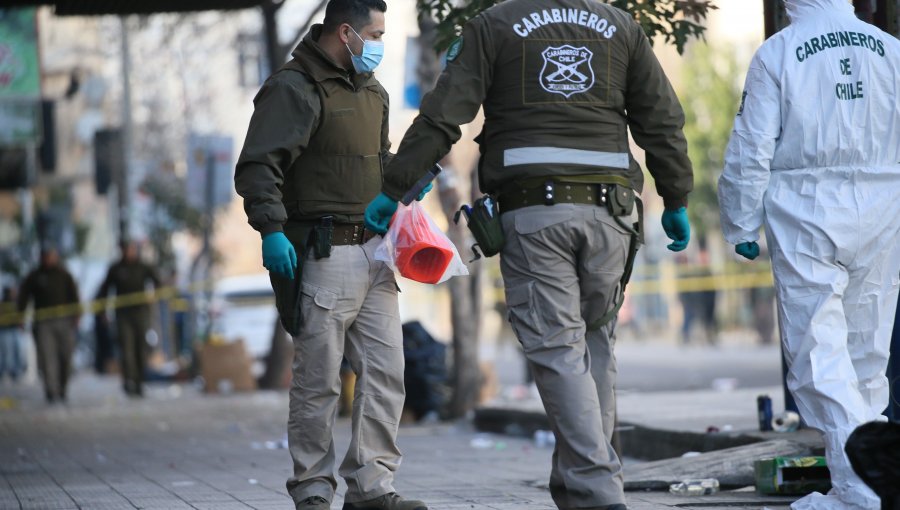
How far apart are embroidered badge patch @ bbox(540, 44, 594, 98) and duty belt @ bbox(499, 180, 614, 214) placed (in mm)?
317

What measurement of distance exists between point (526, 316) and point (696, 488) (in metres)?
2.22

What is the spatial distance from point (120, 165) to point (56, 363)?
1815cm

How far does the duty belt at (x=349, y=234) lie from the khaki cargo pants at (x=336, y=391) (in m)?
0.02

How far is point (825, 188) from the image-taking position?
5660 mm

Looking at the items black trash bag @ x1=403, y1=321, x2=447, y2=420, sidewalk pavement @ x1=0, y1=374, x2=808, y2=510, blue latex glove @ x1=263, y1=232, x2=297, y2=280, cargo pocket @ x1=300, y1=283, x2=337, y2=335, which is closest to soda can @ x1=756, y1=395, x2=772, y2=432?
sidewalk pavement @ x1=0, y1=374, x2=808, y2=510

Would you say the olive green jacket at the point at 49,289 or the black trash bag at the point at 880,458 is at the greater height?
the olive green jacket at the point at 49,289

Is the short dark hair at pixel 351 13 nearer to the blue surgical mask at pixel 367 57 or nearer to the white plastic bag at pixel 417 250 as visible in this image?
the blue surgical mask at pixel 367 57

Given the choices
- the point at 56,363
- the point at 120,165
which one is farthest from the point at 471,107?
the point at 120,165

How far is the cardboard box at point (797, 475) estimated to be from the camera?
21.6 feet

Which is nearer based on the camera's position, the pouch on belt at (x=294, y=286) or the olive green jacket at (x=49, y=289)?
the pouch on belt at (x=294, y=286)

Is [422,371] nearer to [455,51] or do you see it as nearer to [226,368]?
[226,368]

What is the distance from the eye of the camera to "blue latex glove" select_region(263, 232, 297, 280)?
18.6ft

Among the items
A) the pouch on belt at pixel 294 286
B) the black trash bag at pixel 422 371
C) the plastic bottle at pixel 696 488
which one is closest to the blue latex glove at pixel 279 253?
the pouch on belt at pixel 294 286

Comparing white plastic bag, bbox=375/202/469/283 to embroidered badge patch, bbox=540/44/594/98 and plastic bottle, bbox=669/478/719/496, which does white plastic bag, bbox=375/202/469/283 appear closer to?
embroidered badge patch, bbox=540/44/594/98
